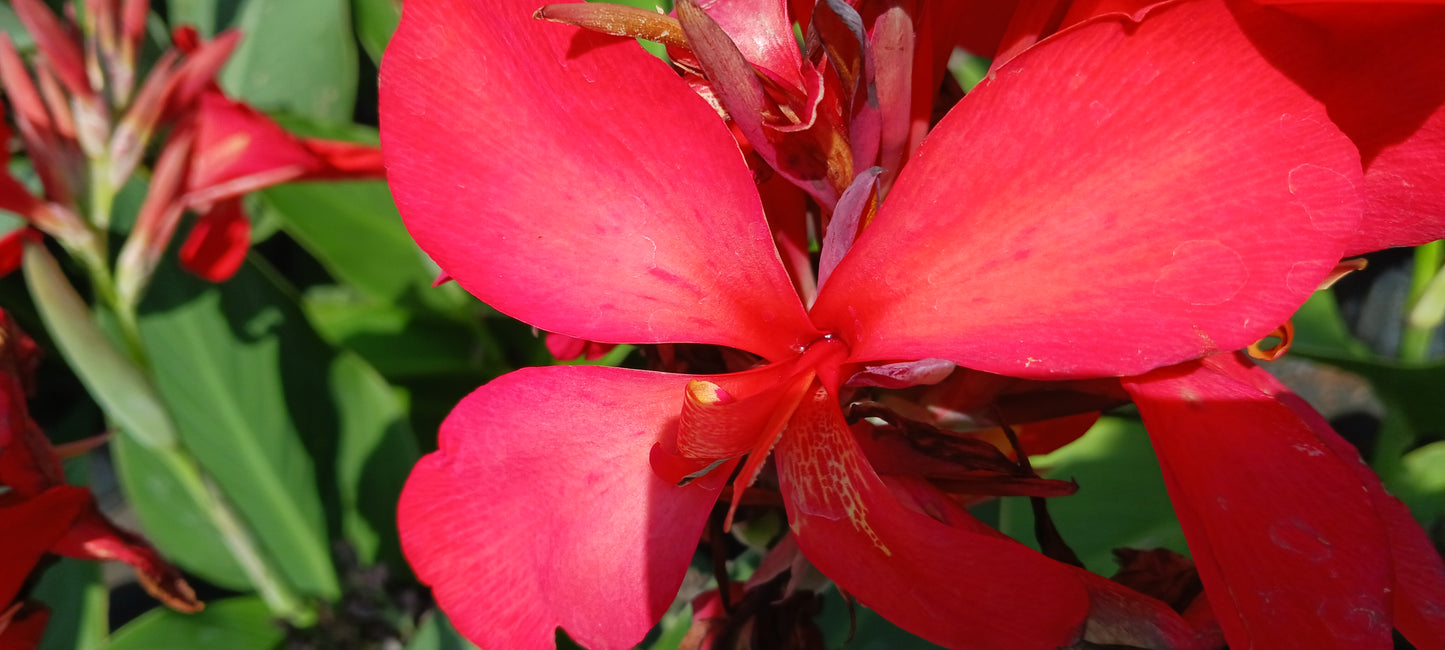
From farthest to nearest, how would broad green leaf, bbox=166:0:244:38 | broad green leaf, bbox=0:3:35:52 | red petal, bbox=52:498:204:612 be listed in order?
broad green leaf, bbox=166:0:244:38
broad green leaf, bbox=0:3:35:52
red petal, bbox=52:498:204:612

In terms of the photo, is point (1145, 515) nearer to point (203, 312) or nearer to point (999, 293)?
point (999, 293)

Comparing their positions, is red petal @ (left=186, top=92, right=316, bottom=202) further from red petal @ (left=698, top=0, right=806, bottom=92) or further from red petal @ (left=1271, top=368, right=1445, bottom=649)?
red petal @ (left=1271, top=368, right=1445, bottom=649)

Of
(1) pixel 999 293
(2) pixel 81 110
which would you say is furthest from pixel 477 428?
(2) pixel 81 110

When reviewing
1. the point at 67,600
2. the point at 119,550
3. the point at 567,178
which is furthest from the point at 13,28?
the point at 567,178

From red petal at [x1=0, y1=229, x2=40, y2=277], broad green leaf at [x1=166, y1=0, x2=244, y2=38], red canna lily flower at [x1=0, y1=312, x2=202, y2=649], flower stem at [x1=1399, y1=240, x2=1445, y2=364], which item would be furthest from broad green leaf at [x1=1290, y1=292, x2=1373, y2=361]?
broad green leaf at [x1=166, y1=0, x2=244, y2=38]

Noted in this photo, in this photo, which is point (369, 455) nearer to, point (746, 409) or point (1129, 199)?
point (746, 409)

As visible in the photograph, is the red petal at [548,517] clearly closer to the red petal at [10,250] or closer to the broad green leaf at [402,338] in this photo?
the red petal at [10,250]
